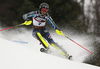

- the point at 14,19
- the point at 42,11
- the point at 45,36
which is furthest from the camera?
the point at 14,19

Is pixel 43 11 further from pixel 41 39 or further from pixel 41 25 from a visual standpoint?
pixel 41 39

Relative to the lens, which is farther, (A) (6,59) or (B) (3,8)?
(B) (3,8)

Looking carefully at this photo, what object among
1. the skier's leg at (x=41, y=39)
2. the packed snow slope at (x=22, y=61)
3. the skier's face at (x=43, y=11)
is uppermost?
the skier's face at (x=43, y=11)

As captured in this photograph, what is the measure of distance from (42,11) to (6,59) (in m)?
2.42

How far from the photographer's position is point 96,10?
2158cm

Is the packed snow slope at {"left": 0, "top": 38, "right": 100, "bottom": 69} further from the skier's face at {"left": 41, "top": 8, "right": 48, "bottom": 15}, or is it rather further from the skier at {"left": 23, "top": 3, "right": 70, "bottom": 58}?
the skier's face at {"left": 41, "top": 8, "right": 48, "bottom": 15}

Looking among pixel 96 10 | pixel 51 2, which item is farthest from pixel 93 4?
pixel 51 2

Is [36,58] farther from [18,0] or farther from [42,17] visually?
[18,0]

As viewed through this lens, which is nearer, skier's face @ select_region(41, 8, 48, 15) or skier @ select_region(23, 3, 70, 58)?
skier's face @ select_region(41, 8, 48, 15)

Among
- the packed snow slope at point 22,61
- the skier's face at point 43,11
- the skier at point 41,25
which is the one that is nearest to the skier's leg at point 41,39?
the skier at point 41,25

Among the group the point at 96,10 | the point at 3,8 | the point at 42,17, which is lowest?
the point at 96,10

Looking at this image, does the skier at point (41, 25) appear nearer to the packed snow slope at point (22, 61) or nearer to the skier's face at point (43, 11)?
the skier's face at point (43, 11)

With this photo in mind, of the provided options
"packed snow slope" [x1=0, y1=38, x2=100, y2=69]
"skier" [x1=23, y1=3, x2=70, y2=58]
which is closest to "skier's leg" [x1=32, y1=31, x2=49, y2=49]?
"skier" [x1=23, y1=3, x2=70, y2=58]

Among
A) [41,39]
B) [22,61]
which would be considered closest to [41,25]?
[41,39]
